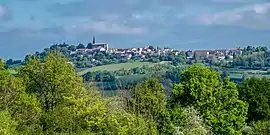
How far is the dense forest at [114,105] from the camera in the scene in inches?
2068

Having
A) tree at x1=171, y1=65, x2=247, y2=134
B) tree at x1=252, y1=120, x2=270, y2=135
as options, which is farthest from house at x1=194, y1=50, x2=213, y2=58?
tree at x1=252, y1=120, x2=270, y2=135

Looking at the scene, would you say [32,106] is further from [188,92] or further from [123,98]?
[188,92]

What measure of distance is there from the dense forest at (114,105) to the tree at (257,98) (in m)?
7.94

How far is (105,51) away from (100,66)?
1550 inches

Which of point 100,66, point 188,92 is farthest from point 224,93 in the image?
point 100,66

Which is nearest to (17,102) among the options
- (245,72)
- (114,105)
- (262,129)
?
(114,105)

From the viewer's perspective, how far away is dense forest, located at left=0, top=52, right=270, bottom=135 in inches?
2068

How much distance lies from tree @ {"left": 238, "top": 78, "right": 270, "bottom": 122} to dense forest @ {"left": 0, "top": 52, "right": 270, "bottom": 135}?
7936 mm

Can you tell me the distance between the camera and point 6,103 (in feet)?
176

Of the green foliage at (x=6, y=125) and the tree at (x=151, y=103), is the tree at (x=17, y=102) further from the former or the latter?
the tree at (x=151, y=103)

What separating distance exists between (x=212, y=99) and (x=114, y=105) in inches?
388

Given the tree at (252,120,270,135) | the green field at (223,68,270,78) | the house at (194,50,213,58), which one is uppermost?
the house at (194,50,213,58)

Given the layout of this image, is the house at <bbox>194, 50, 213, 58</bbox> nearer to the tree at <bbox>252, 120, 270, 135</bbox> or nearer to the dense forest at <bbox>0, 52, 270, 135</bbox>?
the dense forest at <bbox>0, 52, 270, 135</bbox>

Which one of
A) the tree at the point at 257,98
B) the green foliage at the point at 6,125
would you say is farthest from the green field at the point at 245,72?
the green foliage at the point at 6,125
